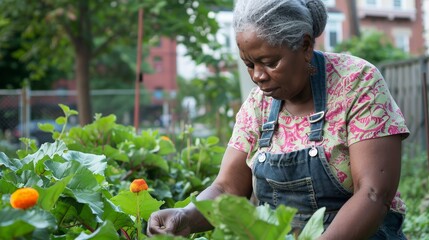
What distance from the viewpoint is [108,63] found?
1519 inches

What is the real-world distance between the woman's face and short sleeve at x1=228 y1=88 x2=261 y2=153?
200mm

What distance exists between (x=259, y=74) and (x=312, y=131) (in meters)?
0.25

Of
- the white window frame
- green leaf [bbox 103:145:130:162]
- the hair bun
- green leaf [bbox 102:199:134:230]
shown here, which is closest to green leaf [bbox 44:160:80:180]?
green leaf [bbox 102:199:134:230]

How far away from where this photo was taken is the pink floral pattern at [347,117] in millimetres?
1926

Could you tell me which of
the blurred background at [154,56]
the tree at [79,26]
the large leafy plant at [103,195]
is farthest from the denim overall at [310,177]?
the tree at [79,26]

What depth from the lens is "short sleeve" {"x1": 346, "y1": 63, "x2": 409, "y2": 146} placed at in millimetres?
1907

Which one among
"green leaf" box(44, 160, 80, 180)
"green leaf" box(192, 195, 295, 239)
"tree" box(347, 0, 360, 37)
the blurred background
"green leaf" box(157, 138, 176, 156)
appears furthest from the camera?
"tree" box(347, 0, 360, 37)

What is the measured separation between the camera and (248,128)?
2.21m

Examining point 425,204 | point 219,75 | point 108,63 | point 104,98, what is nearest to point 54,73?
point 108,63

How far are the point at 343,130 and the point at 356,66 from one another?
0.21 m

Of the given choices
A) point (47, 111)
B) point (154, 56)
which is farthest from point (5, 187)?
point (47, 111)

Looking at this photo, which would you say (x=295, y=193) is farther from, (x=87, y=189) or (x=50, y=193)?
(x=50, y=193)

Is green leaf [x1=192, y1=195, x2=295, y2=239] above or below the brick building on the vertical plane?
below

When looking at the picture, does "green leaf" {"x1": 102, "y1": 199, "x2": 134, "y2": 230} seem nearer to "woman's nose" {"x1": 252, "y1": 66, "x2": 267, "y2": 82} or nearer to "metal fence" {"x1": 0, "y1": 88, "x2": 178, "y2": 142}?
"woman's nose" {"x1": 252, "y1": 66, "x2": 267, "y2": 82}
